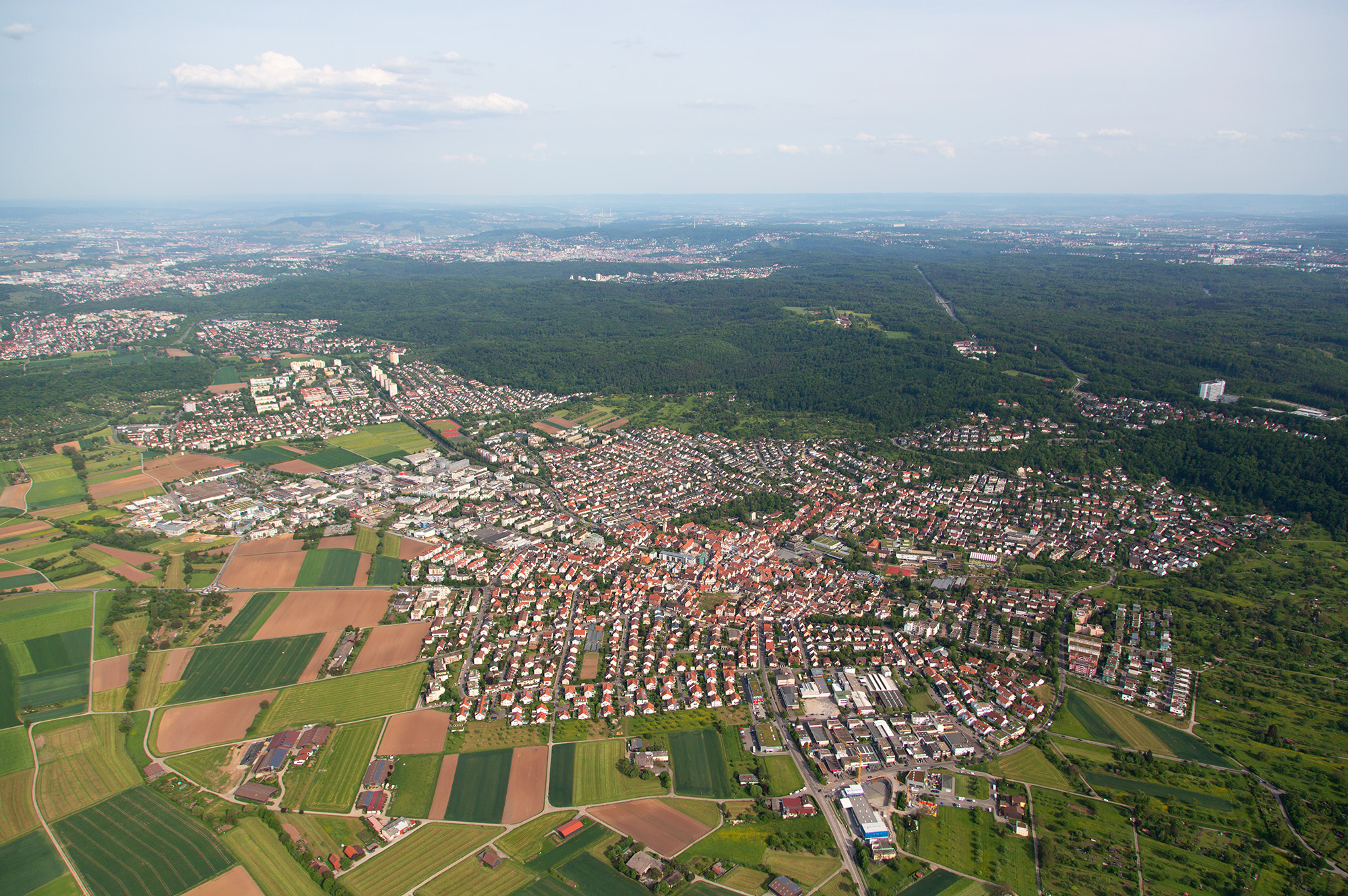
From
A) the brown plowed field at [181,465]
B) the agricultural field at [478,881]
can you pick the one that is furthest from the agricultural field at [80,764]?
the brown plowed field at [181,465]

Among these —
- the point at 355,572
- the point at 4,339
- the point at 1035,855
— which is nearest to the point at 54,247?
the point at 4,339

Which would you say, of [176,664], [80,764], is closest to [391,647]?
[176,664]

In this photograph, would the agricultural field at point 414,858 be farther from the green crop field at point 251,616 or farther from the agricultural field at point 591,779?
the green crop field at point 251,616

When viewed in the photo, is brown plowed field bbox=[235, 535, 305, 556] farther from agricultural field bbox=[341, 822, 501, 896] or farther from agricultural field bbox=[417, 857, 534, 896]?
agricultural field bbox=[417, 857, 534, 896]

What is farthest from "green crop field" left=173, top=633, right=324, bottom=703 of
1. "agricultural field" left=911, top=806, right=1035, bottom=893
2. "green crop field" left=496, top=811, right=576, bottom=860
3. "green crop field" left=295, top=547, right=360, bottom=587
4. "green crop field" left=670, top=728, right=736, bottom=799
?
"agricultural field" left=911, top=806, right=1035, bottom=893

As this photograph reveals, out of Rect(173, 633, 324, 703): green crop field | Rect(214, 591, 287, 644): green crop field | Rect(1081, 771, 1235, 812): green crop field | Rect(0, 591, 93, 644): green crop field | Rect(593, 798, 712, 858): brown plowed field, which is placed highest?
Rect(0, 591, 93, 644): green crop field

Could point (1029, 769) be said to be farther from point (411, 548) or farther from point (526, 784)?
point (411, 548)

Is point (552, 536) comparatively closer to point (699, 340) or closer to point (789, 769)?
point (789, 769)
